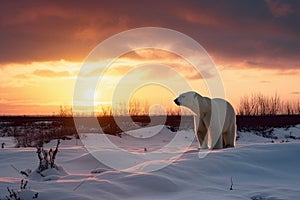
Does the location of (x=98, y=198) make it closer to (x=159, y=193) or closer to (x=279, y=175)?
(x=159, y=193)

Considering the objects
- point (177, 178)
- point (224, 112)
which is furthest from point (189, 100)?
point (177, 178)

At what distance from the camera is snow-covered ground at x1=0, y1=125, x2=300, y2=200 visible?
15.8 feet

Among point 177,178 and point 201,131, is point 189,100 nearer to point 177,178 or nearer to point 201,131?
point 201,131

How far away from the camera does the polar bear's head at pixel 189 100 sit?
9836mm

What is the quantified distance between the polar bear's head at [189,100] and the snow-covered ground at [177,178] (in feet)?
6.78

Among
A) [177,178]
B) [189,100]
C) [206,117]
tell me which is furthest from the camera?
[206,117]

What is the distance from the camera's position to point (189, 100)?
32.3 feet

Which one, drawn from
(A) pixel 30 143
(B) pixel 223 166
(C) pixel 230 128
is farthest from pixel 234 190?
(A) pixel 30 143

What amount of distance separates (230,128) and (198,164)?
13.8ft

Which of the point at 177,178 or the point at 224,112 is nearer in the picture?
the point at 177,178

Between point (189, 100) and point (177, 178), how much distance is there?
14.1ft

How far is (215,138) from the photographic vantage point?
991 cm

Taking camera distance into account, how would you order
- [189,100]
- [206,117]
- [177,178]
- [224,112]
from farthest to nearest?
[224,112] < [206,117] < [189,100] < [177,178]

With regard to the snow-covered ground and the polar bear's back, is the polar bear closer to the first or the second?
the polar bear's back
